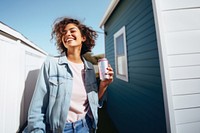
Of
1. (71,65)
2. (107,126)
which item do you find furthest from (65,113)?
(107,126)

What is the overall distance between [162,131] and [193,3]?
5.93 ft

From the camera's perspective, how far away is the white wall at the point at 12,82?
1023mm

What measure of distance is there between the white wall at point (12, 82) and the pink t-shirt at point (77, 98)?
55 centimetres

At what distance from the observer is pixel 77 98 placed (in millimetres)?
1229

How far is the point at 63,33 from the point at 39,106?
839mm

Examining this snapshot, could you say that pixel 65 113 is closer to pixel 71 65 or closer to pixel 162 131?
pixel 71 65

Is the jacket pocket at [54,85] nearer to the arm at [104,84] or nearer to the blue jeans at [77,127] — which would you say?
the blue jeans at [77,127]

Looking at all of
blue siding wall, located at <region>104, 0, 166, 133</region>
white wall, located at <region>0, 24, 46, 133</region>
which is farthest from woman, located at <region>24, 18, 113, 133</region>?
blue siding wall, located at <region>104, 0, 166, 133</region>

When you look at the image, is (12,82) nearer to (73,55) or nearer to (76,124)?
(73,55)

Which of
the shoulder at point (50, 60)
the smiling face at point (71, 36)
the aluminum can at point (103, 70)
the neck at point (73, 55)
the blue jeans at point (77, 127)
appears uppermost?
the smiling face at point (71, 36)

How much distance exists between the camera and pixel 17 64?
1.21 meters

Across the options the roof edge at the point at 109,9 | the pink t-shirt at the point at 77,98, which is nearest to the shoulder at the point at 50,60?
the pink t-shirt at the point at 77,98

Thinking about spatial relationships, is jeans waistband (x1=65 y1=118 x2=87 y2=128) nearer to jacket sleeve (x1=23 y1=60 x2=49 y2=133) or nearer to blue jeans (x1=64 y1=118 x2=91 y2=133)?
blue jeans (x1=64 y1=118 x2=91 y2=133)

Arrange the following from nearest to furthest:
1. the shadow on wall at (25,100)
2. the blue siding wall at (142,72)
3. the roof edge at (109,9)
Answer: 1. the shadow on wall at (25,100)
2. the blue siding wall at (142,72)
3. the roof edge at (109,9)
